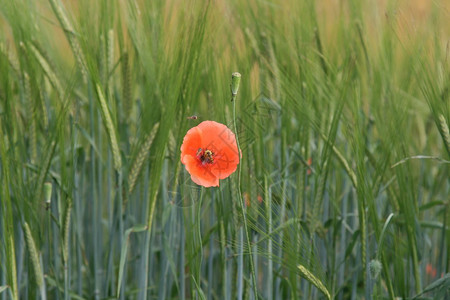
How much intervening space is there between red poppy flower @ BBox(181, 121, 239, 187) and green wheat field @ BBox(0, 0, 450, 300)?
0.15 feet

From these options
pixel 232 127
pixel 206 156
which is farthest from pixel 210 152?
pixel 232 127

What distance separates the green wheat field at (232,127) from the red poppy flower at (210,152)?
4 cm

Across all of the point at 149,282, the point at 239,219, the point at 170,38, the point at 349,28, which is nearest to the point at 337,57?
the point at 349,28

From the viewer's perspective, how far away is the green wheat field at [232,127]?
1209mm

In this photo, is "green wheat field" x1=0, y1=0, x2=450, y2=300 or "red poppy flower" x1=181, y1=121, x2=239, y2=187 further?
"green wheat field" x1=0, y1=0, x2=450, y2=300

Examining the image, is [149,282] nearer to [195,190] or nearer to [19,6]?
[195,190]

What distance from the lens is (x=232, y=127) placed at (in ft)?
4.00

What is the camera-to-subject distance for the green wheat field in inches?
47.6

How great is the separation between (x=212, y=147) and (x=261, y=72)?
0.52m

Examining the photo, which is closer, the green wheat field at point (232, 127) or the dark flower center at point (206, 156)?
the dark flower center at point (206, 156)

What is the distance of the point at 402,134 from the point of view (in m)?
1.33

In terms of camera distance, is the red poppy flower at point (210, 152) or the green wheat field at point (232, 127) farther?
the green wheat field at point (232, 127)

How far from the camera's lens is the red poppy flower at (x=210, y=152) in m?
1.06

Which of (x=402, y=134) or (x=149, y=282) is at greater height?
(x=402, y=134)
